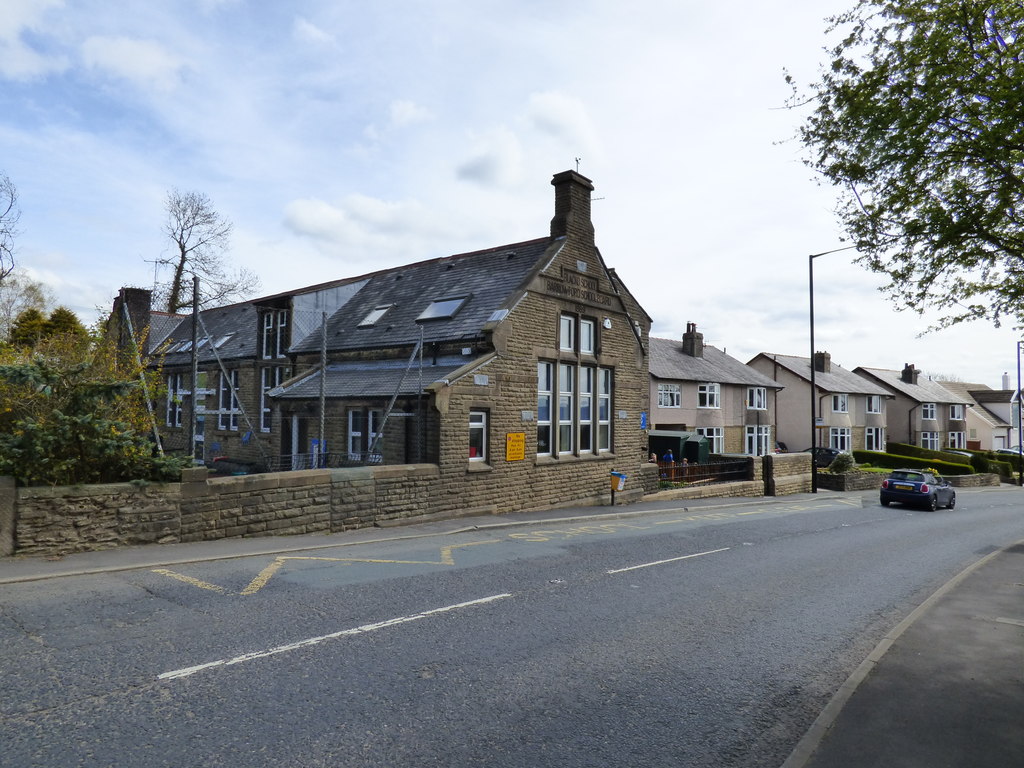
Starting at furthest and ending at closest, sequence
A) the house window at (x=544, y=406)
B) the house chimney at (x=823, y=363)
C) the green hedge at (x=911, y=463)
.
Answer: the house chimney at (x=823, y=363) → the green hedge at (x=911, y=463) → the house window at (x=544, y=406)

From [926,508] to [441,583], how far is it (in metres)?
24.4

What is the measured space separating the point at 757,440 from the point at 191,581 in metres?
47.4

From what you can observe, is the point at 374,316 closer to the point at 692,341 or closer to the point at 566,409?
the point at 566,409

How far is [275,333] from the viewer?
84.2 feet

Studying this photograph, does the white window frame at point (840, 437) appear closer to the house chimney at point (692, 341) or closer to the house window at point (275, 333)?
the house chimney at point (692, 341)

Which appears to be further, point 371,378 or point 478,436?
point 371,378

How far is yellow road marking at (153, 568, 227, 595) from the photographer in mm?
8438

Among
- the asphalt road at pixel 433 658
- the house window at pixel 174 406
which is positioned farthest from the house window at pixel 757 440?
the asphalt road at pixel 433 658

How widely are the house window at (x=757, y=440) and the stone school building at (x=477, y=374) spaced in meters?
27.6

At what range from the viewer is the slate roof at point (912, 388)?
65.4m

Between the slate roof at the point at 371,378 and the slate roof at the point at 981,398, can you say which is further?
the slate roof at the point at 981,398

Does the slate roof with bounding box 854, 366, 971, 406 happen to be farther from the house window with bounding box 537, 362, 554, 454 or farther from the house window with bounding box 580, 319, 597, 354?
the house window with bounding box 537, 362, 554, 454

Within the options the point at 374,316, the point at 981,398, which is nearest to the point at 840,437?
the point at 981,398

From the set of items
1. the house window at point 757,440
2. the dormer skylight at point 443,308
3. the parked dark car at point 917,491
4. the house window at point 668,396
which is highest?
the dormer skylight at point 443,308
